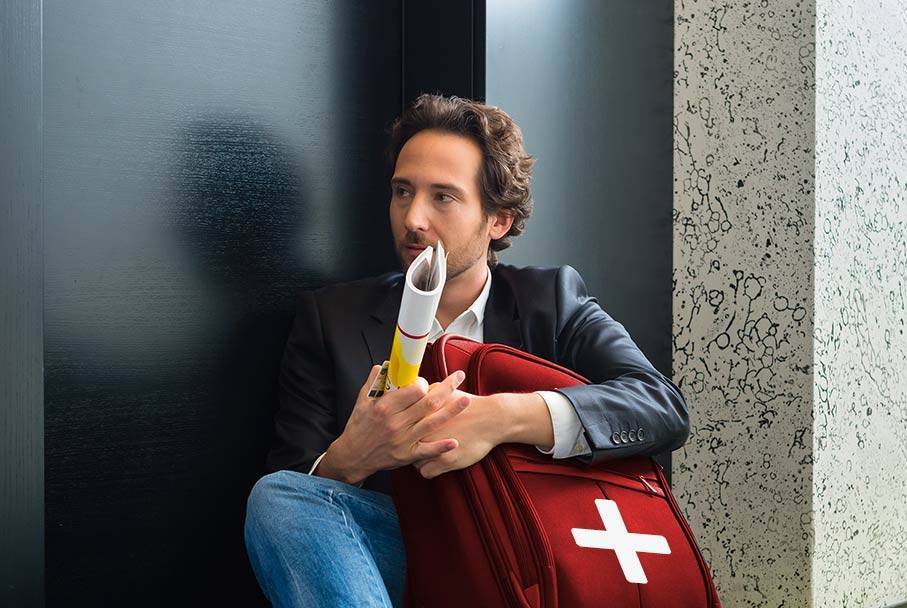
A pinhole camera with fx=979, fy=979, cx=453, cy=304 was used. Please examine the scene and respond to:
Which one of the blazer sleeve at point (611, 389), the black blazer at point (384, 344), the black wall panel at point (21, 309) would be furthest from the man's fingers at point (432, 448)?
the black wall panel at point (21, 309)

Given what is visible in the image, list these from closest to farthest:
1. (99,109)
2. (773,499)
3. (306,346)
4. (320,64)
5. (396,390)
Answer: (396,390), (99,109), (306,346), (320,64), (773,499)

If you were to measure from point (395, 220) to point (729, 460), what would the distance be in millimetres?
1169

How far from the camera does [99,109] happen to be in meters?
1.84

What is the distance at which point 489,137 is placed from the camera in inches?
80.3

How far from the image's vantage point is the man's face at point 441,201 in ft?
6.39

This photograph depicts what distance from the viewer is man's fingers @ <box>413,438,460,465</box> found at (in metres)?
1.45

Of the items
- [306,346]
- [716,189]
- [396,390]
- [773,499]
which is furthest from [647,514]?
[716,189]

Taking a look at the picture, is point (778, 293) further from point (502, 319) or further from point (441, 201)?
point (441, 201)

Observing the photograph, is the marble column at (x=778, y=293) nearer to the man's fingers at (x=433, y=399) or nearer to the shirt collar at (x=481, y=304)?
the shirt collar at (x=481, y=304)

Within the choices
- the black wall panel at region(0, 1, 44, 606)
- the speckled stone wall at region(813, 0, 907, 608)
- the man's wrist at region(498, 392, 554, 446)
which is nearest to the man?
the man's wrist at region(498, 392, 554, 446)

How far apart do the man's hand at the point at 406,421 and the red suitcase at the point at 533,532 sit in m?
0.05

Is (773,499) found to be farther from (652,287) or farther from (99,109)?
(99,109)

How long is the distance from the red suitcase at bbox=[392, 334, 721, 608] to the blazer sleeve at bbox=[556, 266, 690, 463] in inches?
2.1

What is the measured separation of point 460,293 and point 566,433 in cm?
57
